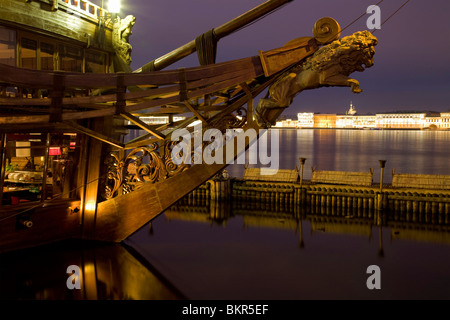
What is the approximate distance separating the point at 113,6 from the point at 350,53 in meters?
5.66

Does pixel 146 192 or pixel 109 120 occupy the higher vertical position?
pixel 109 120

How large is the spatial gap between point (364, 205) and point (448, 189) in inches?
123

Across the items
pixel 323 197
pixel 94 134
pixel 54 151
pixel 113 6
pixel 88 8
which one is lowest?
pixel 323 197

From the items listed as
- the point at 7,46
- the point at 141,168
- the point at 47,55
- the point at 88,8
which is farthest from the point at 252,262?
the point at 7,46

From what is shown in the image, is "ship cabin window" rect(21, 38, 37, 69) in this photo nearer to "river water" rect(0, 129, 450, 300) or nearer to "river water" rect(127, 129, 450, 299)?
"river water" rect(0, 129, 450, 300)

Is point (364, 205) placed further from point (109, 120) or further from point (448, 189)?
point (109, 120)

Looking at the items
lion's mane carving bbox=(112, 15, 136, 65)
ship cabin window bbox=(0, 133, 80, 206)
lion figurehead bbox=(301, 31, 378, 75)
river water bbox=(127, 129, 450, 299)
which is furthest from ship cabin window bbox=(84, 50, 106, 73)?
lion figurehead bbox=(301, 31, 378, 75)

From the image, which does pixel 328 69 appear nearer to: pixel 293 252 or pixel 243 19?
pixel 243 19

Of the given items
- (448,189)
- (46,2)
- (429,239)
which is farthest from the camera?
(448,189)

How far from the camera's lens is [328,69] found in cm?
832

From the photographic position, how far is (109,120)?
9.73 metres

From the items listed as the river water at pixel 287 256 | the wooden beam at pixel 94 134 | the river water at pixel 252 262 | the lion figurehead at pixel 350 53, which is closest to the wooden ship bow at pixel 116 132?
the wooden beam at pixel 94 134

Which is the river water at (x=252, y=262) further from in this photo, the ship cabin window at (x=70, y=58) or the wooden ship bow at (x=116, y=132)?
the ship cabin window at (x=70, y=58)
